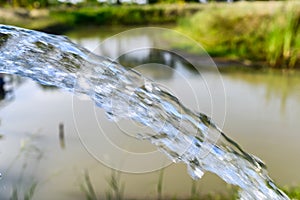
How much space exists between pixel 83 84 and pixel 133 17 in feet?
37.3

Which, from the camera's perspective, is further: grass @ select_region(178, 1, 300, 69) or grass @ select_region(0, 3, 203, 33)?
grass @ select_region(0, 3, 203, 33)

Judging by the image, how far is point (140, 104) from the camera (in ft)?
4.33

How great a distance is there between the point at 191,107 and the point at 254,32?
3675 millimetres

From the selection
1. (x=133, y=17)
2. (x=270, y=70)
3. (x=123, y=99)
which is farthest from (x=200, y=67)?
(x=133, y=17)

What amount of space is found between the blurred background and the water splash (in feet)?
1.57

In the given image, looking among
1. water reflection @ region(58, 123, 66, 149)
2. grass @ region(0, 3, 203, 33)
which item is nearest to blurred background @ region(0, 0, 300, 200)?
water reflection @ region(58, 123, 66, 149)

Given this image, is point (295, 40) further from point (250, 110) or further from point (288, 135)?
point (288, 135)

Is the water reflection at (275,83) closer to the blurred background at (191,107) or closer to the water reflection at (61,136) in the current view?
the blurred background at (191,107)

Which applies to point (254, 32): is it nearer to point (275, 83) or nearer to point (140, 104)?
point (275, 83)

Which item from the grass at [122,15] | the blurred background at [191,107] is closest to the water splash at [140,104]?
the blurred background at [191,107]

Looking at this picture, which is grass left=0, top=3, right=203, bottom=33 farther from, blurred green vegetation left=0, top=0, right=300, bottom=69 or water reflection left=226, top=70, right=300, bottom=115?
water reflection left=226, top=70, right=300, bottom=115

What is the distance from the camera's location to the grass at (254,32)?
552 cm

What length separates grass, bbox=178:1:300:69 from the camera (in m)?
5.52

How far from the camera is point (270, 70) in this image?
539 centimetres
